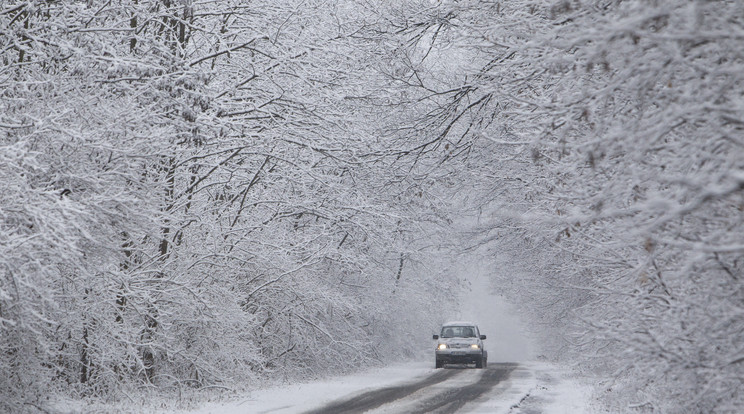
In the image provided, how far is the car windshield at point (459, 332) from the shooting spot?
3023 cm

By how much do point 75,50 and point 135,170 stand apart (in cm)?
208

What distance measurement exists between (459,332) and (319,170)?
12.7 m

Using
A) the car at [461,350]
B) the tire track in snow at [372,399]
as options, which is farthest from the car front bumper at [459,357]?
the tire track in snow at [372,399]

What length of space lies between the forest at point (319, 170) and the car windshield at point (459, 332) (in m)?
6.52

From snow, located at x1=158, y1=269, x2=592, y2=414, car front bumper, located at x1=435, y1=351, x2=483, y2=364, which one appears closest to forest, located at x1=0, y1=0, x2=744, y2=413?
snow, located at x1=158, y1=269, x2=592, y2=414

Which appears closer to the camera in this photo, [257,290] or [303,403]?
[303,403]

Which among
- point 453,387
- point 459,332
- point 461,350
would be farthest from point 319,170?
point 459,332

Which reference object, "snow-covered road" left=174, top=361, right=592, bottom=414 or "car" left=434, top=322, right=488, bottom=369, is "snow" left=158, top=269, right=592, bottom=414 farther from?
"car" left=434, top=322, right=488, bottom=369

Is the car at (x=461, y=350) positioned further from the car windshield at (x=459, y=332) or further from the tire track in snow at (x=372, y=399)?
the tire track in snow at (x=372, y=399)

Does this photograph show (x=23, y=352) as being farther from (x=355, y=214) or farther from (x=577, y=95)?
(x=355, y=214)

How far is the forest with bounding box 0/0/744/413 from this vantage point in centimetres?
534

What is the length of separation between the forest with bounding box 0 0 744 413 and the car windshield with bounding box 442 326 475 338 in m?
6.52

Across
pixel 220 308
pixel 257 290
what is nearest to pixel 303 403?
pixel 220 308

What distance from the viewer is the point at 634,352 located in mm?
6020
